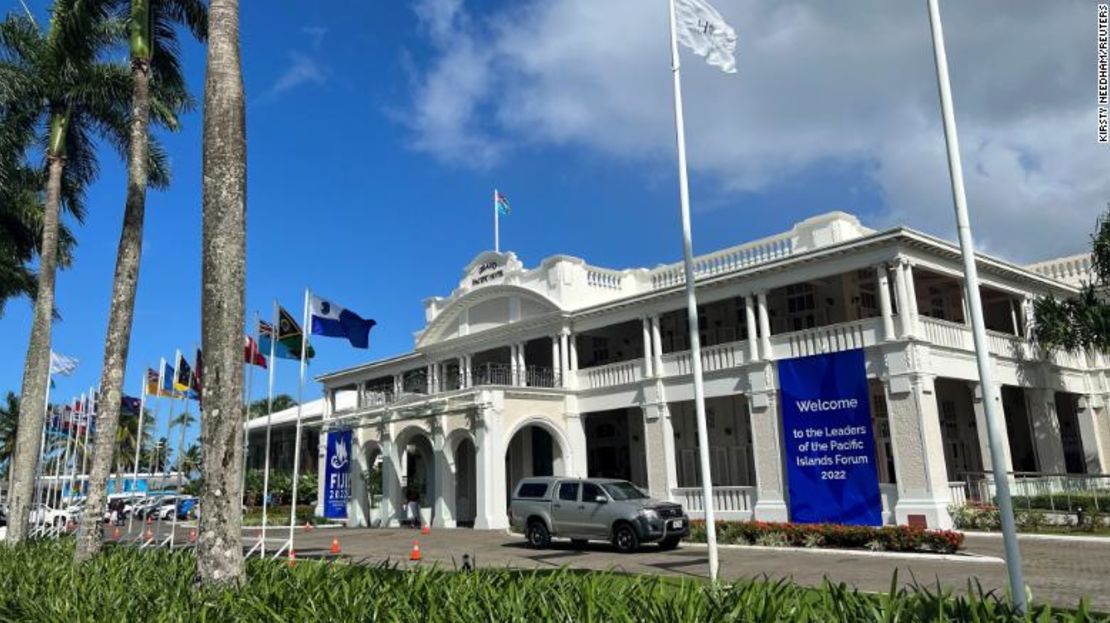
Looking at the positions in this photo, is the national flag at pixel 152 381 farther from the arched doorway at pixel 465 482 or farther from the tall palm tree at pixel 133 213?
the tall palm tree at pixel 133 213

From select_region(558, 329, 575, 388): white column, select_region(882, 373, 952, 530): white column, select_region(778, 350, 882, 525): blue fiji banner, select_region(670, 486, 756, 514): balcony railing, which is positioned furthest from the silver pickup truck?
select_region(558, 329, 575, 388): white column

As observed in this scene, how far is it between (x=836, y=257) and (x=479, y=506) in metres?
15.0

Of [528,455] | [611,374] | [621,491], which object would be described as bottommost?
[621,491]

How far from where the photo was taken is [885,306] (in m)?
22.8

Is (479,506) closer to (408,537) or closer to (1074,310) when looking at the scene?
(408,537)

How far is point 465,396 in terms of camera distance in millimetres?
30828

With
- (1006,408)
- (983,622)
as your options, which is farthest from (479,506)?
(983,622)

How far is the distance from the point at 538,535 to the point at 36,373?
13162 mm

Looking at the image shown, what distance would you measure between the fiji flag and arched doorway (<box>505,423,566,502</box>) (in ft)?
35.9

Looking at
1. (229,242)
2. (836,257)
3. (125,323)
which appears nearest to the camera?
(229,242)

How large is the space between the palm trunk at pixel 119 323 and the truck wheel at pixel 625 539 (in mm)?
11196

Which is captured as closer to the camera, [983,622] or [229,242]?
[983,622]

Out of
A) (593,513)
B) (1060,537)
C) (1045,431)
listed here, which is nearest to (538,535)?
(593,513)

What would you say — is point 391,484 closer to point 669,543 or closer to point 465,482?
point 465,482
